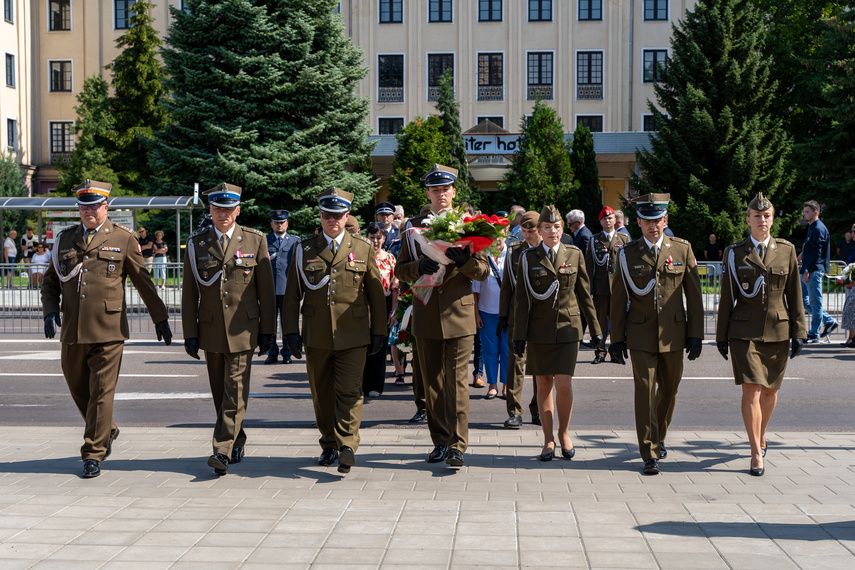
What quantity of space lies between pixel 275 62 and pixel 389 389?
19592mm

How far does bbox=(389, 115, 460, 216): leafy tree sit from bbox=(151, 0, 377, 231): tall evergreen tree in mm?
4758

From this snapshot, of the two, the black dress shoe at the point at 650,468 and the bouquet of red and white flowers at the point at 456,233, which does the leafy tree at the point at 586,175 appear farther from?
the black dress shoe at the point at 650,468

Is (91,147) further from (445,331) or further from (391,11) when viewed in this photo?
(445,331)

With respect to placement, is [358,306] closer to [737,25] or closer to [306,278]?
[306,278]

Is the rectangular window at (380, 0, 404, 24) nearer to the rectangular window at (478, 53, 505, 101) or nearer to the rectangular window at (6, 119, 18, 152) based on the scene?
the rectangular window at (478, 53, 505, 101)

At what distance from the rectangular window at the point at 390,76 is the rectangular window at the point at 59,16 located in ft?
61.4

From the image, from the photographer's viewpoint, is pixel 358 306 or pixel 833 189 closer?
pixel 358 306

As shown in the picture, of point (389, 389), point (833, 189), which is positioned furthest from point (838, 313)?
point (833, 189)

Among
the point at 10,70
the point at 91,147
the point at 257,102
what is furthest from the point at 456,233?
the point at 10,70

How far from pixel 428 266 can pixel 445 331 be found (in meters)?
0.53

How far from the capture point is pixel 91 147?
142ft

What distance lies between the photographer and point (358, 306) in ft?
23.5

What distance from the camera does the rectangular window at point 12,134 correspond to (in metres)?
52.2

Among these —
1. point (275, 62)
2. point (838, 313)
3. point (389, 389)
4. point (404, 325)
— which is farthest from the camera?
point (275, 62)
